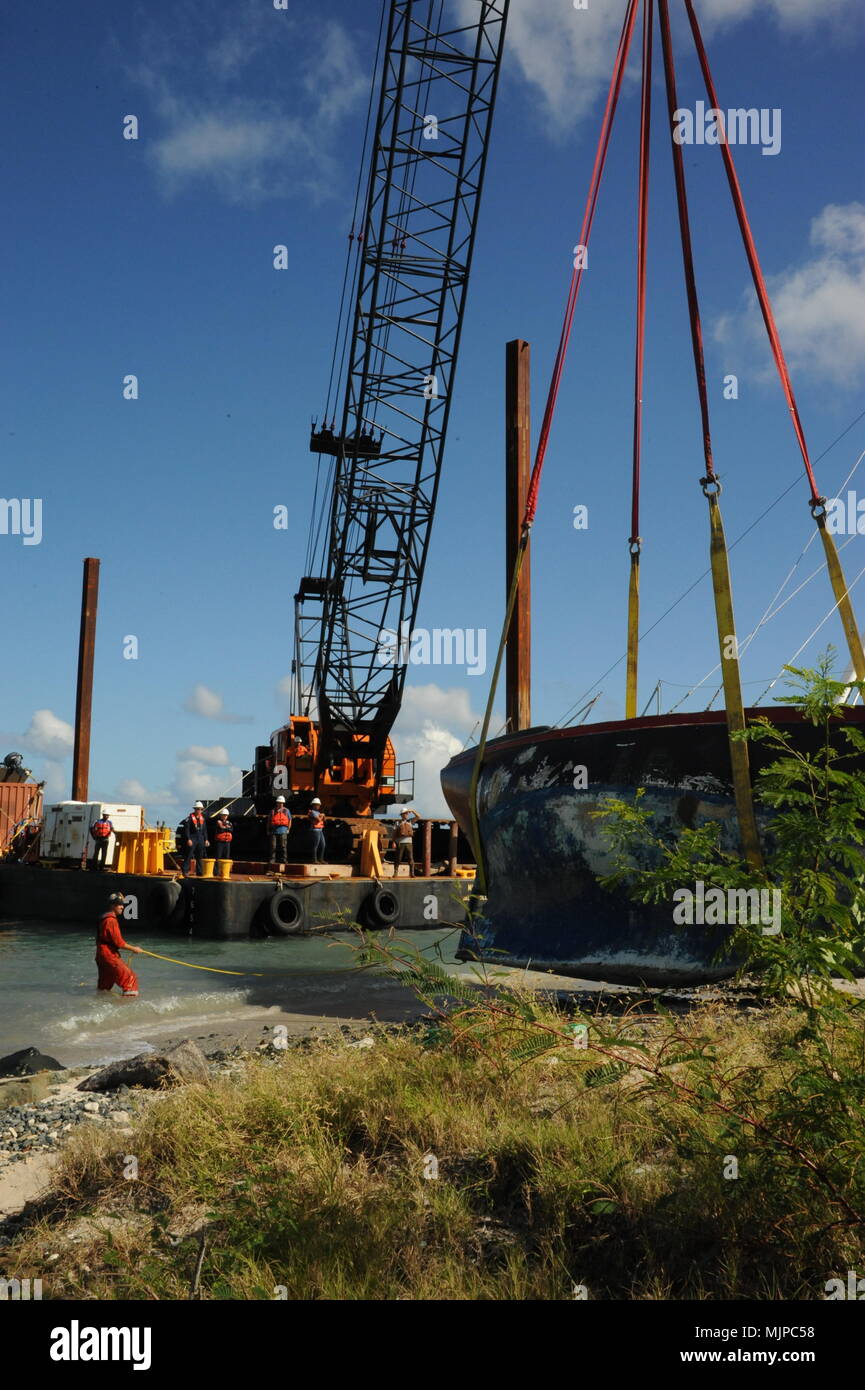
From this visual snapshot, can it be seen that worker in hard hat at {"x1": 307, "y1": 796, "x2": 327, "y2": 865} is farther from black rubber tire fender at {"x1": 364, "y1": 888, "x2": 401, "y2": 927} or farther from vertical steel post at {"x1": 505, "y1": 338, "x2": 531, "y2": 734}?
vertical steel post at {"x1": 505, "y1": 338, "x2": 531, "y2": 734}

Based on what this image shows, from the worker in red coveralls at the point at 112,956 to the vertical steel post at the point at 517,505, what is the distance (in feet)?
23.7

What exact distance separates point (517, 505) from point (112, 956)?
10.3 m

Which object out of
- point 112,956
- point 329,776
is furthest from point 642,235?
point 329,776

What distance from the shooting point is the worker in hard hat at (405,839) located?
2750 cm

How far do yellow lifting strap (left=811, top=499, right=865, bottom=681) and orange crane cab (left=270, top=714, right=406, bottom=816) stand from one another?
21.8 meters

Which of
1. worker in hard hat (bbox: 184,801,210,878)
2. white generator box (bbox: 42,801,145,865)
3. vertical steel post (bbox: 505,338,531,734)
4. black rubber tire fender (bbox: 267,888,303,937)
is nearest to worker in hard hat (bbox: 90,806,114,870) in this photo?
white generator box (bbox: 42,801,145,865)

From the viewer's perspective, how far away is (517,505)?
18031mm

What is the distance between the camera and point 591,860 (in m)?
10.4

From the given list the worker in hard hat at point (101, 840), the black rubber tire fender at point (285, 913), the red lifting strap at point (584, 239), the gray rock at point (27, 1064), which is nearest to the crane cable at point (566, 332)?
the red lifting strap at point (584, 239)

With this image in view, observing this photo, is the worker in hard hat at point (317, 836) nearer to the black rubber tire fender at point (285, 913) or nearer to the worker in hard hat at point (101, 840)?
the black rubber tire fender at point (285, 913)

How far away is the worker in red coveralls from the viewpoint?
14242mm
